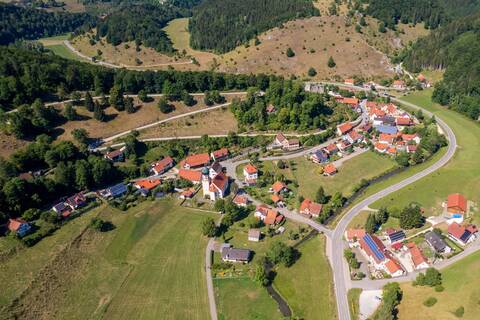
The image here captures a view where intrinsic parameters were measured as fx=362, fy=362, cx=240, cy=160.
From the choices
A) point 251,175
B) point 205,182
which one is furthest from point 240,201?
point 251,175

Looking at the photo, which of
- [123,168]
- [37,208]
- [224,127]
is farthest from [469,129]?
[37,208]

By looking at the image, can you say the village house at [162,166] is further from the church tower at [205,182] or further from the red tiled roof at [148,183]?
the church tower at [205,182]

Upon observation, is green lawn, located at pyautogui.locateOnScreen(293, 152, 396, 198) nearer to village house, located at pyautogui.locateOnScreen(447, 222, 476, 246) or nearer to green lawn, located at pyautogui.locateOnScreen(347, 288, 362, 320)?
village house, located at pyautogui.locateOnScreen(447, 222, 476, 246)

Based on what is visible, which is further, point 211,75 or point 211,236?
point 211,75

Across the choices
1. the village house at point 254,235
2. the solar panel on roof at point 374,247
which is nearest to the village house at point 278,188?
the village house at point 254,235

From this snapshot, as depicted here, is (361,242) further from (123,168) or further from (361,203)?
(123,168)

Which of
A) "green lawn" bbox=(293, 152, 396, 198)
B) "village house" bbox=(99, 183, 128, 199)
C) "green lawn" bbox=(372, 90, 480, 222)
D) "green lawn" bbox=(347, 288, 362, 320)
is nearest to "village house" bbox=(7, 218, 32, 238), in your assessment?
"village house" bbox=(99, 183, 128, 199)
